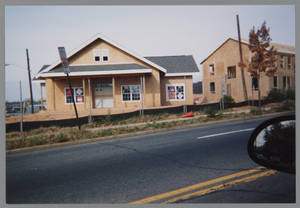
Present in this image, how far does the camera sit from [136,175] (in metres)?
3.82

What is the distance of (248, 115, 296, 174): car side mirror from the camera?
2.33m

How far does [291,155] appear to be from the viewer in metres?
2.33

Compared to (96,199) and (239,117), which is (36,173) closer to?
(96,199)

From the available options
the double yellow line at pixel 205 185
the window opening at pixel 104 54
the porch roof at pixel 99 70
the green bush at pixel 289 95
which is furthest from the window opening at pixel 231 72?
the double yellow line at pixel 205 185

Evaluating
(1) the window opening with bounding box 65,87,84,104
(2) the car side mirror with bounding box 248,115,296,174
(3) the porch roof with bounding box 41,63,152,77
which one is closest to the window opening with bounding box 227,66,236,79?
(3) the porch roof with bounding box 41,63,152,77

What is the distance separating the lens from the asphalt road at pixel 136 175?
10.0 ft

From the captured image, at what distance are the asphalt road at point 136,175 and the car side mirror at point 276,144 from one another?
29.1 inches

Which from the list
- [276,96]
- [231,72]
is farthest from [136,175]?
[231,72]

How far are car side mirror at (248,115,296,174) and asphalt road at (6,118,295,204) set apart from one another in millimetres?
740

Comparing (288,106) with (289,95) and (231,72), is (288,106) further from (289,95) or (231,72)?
(231,72)

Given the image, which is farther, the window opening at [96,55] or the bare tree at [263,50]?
the window opening at [96,55]

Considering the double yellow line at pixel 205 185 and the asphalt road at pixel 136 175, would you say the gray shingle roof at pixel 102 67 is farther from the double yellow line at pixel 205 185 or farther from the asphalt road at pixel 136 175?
the double yellow line at pixel 205 185

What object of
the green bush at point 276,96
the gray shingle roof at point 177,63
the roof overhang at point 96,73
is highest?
the gray shingle roof at point 177,63

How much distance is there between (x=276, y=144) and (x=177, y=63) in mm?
18464
